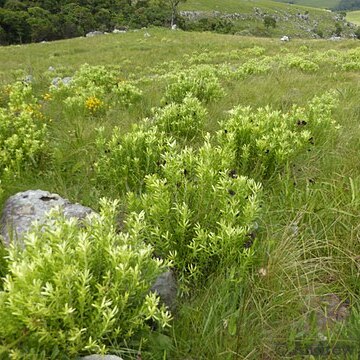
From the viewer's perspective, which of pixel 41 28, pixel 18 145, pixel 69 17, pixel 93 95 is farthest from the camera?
pixel 69 17

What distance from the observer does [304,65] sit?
531 inches

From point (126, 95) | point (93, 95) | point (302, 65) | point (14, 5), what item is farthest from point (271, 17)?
→ point (93, 95)

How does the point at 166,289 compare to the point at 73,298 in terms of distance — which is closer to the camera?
the point at 73,298

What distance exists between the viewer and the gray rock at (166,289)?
2.48 metres

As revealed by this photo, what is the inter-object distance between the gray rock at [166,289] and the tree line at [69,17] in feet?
202

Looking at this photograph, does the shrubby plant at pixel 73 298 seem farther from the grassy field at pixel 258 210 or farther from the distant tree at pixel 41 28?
the distant tree at pixel 41 28

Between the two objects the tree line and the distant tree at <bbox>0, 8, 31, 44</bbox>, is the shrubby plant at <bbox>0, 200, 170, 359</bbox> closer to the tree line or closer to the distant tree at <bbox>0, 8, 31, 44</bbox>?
the tree line

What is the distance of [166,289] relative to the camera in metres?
2.51

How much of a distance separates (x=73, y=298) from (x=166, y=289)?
27.8 inches

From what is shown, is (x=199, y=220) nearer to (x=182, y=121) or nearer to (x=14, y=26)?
(x=182, y=121)

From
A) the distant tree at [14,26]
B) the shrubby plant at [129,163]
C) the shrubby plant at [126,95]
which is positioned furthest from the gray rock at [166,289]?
the distant tree at [14,26]

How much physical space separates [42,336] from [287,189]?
2.58 m

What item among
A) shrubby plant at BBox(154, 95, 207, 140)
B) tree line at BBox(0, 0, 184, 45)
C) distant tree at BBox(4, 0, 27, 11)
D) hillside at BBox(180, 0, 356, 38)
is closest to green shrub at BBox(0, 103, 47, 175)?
shrubby plant at BBox(154, 95, 207, 140)

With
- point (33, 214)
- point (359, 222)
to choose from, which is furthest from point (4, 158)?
point (359, 222)
